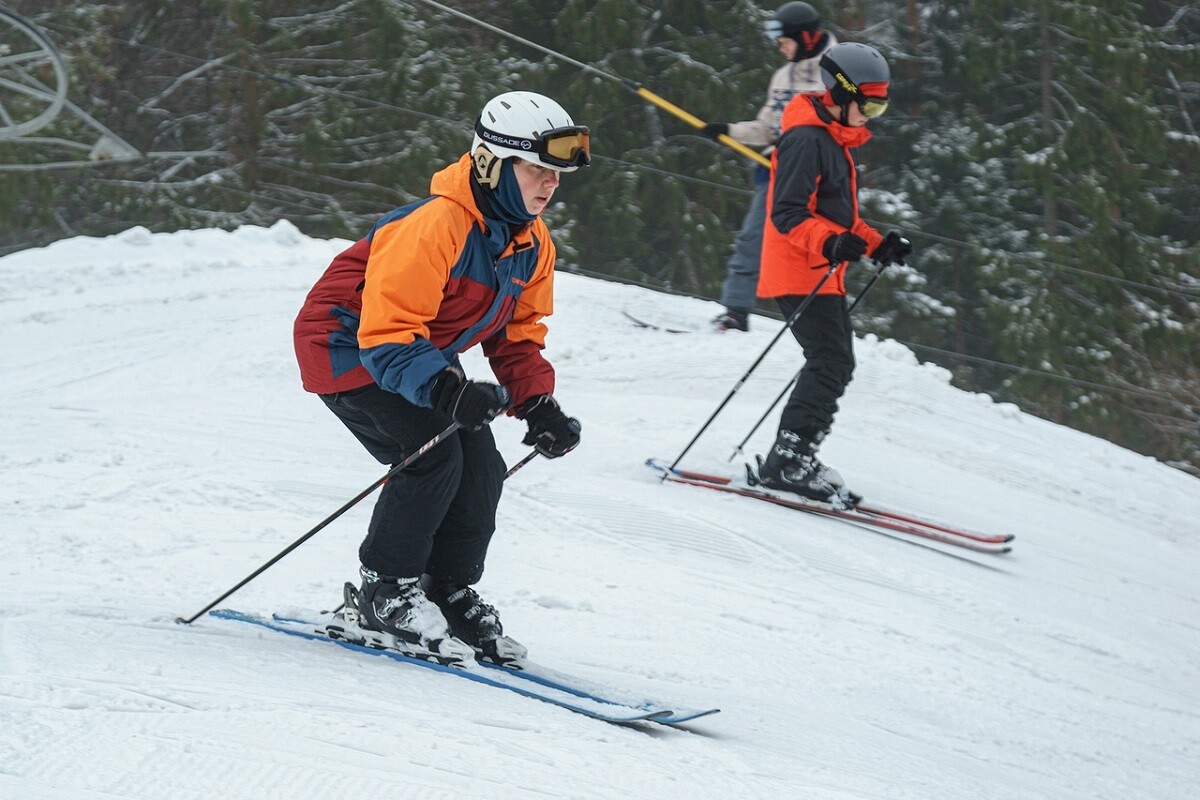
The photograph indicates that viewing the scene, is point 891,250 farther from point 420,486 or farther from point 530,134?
point 420,486

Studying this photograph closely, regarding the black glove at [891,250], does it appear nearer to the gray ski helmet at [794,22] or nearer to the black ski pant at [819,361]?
the black ski pant at [819,361]

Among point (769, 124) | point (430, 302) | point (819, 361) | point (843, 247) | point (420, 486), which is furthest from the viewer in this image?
point (769, 124)

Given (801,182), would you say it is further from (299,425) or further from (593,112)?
(593,112)

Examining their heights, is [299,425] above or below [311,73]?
below

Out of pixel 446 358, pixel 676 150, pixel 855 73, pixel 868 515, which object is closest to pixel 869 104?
pixel 855 73

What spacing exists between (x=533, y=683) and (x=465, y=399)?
825mm

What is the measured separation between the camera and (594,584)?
4641mm

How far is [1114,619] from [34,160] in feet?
54.3

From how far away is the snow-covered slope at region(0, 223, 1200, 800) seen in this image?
2.74 metres

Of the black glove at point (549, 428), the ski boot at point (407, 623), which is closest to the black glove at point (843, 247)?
the black glove at point (549, 428)

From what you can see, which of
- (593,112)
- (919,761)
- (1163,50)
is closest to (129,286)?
(919,761)

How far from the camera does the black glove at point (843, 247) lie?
17.8 ft

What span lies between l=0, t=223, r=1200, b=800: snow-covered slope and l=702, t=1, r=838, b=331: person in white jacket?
0.91 feet

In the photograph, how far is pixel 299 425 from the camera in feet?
20.3
